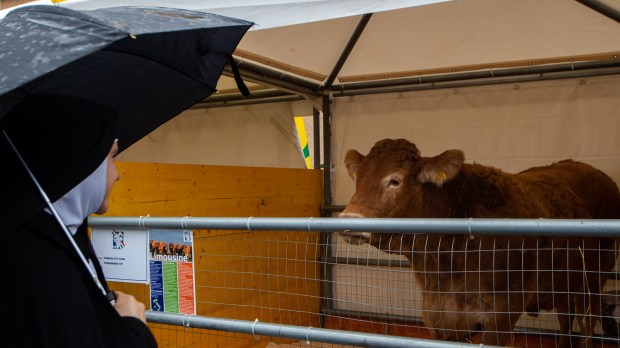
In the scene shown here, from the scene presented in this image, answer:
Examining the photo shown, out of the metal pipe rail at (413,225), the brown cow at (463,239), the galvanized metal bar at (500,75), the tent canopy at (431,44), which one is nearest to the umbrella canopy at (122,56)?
the metal pipe rail at (413,225)

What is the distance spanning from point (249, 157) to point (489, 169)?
12.0ft

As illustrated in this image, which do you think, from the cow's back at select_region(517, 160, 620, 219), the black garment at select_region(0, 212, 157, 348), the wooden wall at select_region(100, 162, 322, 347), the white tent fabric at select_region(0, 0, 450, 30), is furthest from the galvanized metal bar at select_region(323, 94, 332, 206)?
the black garment at select_region(0, 212, 157, 348)

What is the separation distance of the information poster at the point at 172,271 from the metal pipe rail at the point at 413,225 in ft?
0.22

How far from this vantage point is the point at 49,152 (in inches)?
56.7

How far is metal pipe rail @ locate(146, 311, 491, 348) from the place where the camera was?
2258mm

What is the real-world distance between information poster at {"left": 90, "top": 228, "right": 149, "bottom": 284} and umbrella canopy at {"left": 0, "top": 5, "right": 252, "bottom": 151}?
52 centimetres

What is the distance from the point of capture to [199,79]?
2.83 m

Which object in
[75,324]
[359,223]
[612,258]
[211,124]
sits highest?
[75,324]

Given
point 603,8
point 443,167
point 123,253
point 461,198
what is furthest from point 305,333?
point 603,8

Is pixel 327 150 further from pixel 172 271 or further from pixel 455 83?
pixel 172 271

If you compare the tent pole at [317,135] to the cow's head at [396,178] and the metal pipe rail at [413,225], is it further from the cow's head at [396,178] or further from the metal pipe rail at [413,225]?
the metal pipe rail at [413,225]

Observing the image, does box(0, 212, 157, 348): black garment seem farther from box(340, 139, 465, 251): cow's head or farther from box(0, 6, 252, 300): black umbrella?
box(340, 139, 465, 251): cow's head

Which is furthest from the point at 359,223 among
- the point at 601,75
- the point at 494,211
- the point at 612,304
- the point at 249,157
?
the point at 249,157

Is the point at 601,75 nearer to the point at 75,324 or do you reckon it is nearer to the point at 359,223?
the point at 359,223
